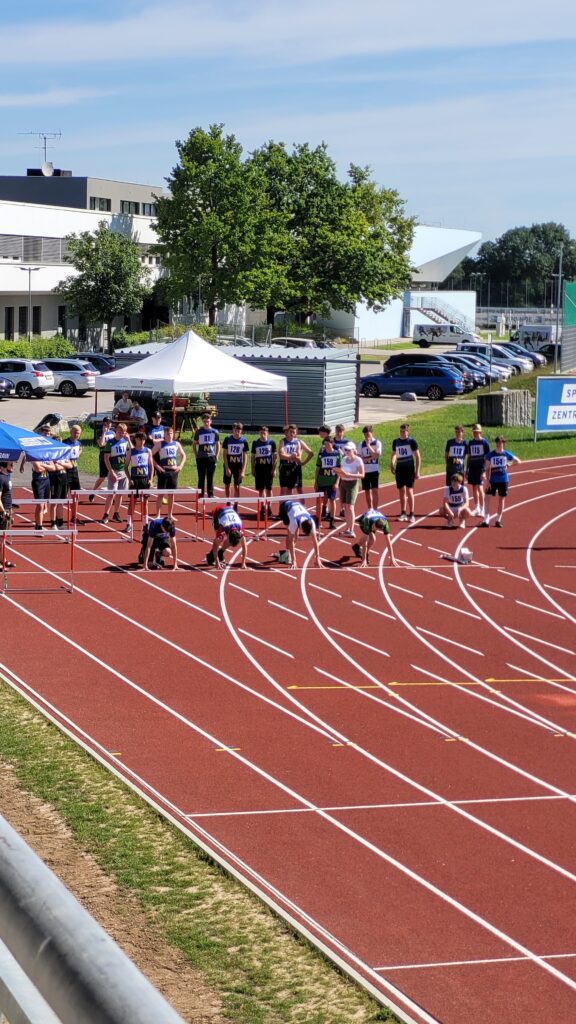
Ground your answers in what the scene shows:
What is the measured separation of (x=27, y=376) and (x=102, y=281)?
18223 mm

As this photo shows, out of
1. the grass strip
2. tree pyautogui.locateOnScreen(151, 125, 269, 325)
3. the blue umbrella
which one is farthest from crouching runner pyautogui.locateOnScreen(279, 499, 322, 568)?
tree pyautogui.locateOnScreen(151, 125, 269, 325)

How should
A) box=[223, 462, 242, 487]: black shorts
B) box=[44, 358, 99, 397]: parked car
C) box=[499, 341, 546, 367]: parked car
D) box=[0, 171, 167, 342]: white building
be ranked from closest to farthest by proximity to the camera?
box=[223, 462, 242, 487]: black shorts < box=[44, 358, 99, 397]: parked car < box=[0, 171, 167, 342]: white building < box=[499, 341, 546, 367]: parked car

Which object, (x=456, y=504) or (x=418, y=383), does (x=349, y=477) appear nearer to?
(x=456, y=504)

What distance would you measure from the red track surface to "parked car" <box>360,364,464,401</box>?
3075cm

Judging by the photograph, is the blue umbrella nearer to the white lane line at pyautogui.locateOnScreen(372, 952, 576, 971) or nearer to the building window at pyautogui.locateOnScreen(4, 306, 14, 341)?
the white lane line at pyautogui.locateOnScreen(372, 952, 576, 971)

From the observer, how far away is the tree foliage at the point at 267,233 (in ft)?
208

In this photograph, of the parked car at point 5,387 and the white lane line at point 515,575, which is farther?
the parked car at point 5,387

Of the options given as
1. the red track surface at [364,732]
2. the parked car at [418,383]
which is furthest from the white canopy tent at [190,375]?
the parked car at [418,383]

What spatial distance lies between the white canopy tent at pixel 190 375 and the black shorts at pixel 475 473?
17.9 feet

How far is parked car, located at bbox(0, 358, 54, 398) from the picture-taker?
5031 centimetres

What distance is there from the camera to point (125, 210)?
90.8 meters

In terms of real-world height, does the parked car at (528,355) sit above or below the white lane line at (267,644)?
above

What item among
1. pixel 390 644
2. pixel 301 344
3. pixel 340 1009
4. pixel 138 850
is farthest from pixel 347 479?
pixel 301 344

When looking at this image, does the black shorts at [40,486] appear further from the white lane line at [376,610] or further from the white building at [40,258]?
the white building at [40,258]
